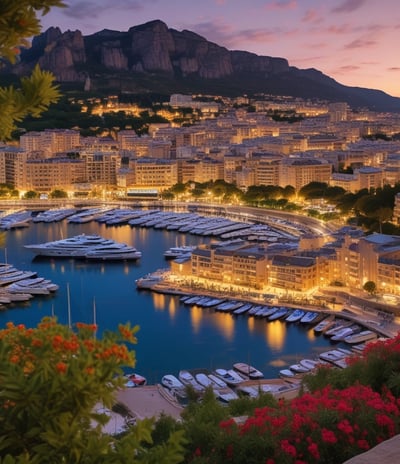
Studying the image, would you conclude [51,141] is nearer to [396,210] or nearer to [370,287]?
[396,210]

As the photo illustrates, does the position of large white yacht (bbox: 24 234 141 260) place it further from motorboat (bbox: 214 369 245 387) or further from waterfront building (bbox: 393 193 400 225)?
motorboat (bbox: 214 369 245 387)

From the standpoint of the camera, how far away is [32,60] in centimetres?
3725

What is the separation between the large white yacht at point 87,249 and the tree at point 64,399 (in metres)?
8.79

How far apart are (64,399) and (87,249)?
903cm

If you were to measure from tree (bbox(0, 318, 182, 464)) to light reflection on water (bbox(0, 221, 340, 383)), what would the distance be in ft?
14.6

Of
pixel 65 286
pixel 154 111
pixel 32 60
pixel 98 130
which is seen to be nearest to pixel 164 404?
pixel 65 286

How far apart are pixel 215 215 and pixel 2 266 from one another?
19.3ft

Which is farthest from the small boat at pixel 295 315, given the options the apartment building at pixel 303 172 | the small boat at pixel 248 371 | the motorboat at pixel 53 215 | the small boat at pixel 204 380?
the apartment building at pixel 303 172

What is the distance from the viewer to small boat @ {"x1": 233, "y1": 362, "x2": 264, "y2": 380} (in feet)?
17.3

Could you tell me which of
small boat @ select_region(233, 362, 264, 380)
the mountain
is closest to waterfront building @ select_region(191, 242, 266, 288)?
small boat @ select_region(233, 362, 264, 380)

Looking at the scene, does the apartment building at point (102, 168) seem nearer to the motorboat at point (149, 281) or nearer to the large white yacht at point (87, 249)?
the large white yacht at point (87, 249)

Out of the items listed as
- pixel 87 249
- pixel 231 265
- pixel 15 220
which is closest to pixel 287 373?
pixel 231 265

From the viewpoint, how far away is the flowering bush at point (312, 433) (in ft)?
6.20

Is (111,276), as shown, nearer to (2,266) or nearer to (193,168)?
(2,266)
